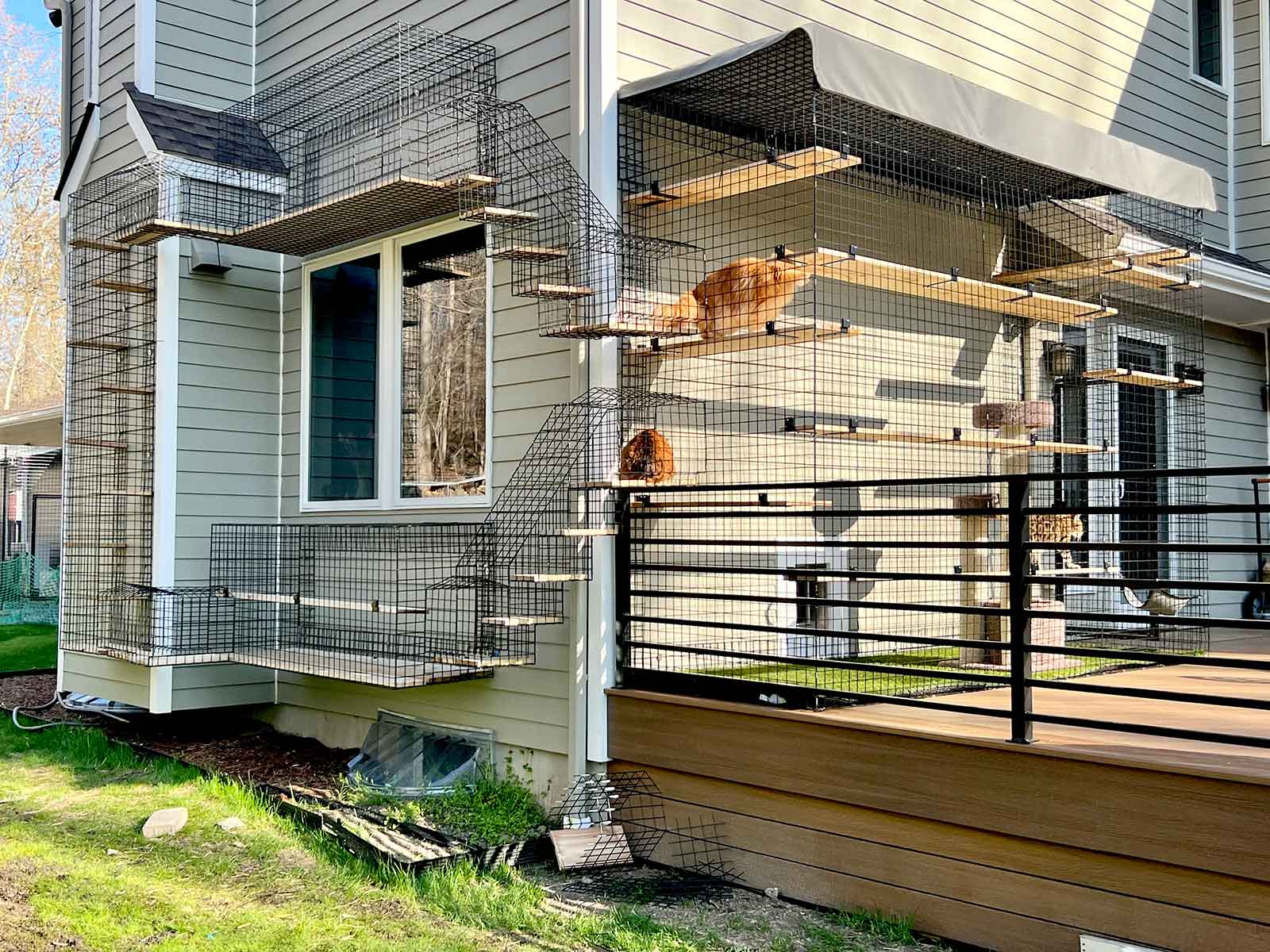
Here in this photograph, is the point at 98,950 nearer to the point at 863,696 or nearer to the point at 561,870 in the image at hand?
the point at 561,870

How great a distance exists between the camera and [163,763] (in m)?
6.90

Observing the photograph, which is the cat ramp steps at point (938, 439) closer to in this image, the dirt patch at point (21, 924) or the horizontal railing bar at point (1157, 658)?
the horizontal railing bar at point (1157, 658)

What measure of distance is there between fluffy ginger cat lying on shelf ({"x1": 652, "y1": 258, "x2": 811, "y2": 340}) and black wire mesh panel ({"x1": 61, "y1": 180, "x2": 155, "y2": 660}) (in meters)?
3.70

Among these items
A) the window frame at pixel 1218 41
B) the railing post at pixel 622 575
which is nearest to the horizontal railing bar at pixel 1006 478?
the railing post at pixel 622 575

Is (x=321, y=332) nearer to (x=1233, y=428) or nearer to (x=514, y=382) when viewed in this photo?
(x=514, y=382)

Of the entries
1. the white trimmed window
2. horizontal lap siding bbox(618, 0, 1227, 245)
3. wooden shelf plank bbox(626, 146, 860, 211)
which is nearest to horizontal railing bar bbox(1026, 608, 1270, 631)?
wooden shelf plank bbox(626, 146, 860, 211)

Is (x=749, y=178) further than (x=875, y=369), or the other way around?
(x=875, y=369)

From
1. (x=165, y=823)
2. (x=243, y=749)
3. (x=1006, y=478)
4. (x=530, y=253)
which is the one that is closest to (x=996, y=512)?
(x=1006, y=478)

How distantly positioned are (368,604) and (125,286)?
9.52 ft

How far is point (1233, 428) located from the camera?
9.57m

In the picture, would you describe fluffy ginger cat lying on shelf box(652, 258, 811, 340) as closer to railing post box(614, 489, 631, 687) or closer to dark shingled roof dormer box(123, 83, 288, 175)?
railing post box(614, 489, 631, 687)

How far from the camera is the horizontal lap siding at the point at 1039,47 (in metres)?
5.91

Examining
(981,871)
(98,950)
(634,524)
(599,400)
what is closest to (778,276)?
(599,400)

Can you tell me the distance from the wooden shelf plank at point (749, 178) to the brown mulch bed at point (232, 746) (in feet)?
11.2
